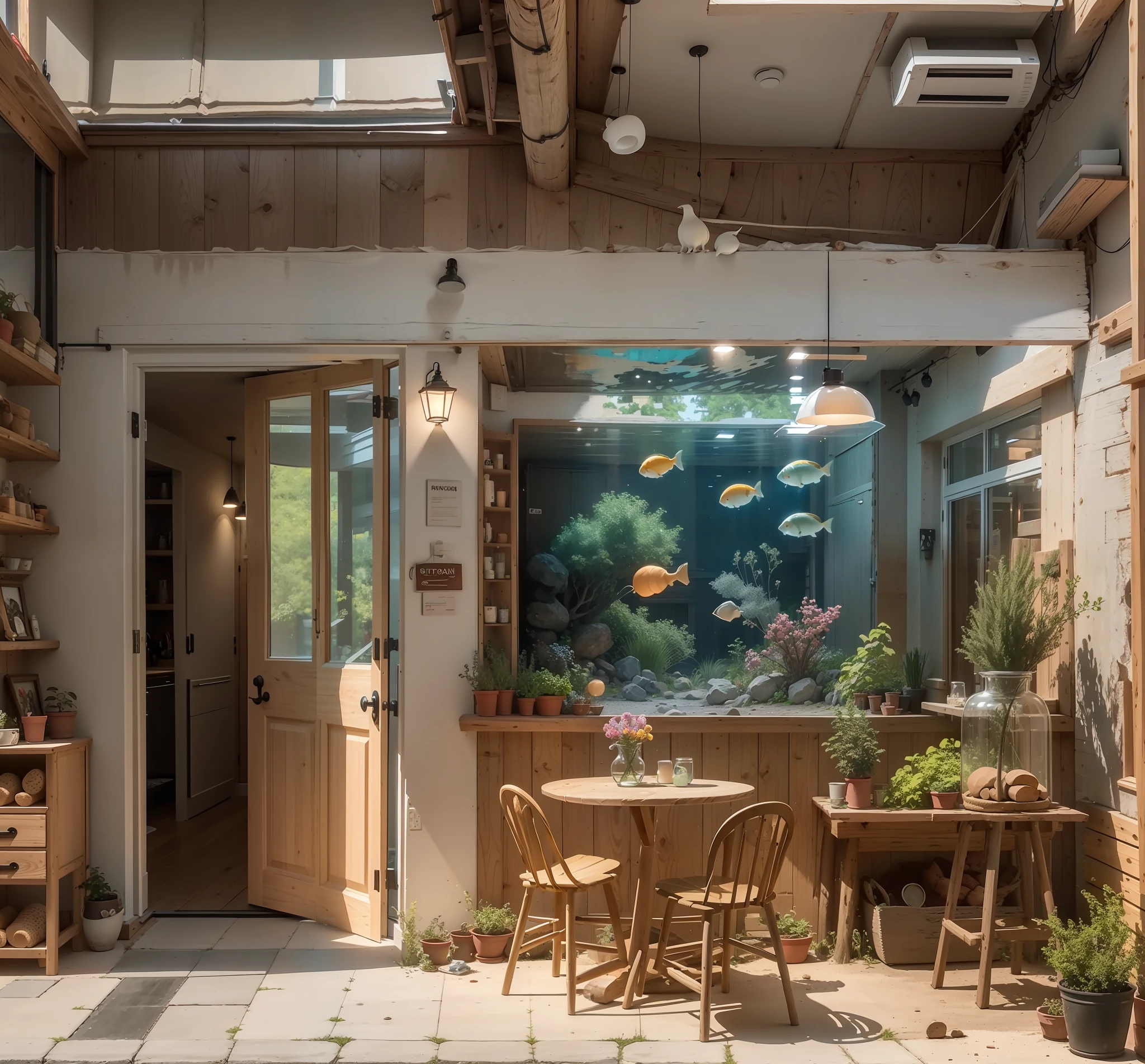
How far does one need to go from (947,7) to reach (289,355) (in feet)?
9.84

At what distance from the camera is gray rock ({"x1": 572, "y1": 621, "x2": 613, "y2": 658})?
5.29 m

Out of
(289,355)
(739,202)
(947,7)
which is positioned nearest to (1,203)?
(289,355)

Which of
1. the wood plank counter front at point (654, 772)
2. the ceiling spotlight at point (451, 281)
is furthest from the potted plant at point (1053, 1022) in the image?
the ceiling spotlight at point (451, 281)

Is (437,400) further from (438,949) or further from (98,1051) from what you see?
(98,1051)

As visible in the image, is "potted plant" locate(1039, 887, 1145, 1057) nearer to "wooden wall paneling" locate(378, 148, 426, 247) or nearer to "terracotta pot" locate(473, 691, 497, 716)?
"terracotta pot" locate(473, 691, 497, 716)

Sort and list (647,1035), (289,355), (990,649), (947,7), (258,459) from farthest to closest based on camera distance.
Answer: (258,459) → (289,355) → (990,649) → (947,7) → (647,1035)

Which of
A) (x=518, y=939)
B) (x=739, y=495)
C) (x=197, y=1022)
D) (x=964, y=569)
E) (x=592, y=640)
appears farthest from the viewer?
(x=964, y=569)

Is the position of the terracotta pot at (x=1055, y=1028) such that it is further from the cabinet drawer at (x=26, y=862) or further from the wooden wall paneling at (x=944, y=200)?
the cabinet drawer at (x=26, y=862)

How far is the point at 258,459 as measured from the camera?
5309mm

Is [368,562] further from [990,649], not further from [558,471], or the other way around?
[990,649]

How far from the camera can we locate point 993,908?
13.5ft

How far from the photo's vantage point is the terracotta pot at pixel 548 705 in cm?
483

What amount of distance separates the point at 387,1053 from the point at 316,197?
359cm

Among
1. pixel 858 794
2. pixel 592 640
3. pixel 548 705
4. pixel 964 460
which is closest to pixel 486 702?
pixel 548 705
